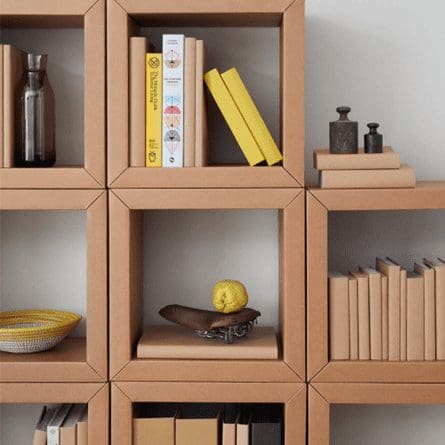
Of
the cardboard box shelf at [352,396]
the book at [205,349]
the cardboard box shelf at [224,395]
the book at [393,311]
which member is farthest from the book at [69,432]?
the book at [393,311]

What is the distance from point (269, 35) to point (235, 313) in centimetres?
75

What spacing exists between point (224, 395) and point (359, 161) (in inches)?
25.0

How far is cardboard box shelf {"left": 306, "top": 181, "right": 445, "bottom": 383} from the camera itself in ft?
6.40

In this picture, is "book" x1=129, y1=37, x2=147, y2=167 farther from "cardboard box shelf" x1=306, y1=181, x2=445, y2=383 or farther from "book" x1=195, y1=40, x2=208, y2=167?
"cardboard box shelf" x1=306, y1=181, x2=445, y2=383

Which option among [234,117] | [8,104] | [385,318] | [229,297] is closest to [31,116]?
[8,104]

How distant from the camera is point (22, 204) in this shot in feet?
6.50

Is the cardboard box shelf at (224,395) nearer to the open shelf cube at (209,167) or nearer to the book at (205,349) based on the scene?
the book at (205,349)

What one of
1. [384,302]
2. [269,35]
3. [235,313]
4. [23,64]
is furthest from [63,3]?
[384,302]

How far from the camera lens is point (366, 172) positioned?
1962mm

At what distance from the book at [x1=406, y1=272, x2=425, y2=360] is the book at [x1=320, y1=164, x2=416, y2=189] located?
0.76 ft

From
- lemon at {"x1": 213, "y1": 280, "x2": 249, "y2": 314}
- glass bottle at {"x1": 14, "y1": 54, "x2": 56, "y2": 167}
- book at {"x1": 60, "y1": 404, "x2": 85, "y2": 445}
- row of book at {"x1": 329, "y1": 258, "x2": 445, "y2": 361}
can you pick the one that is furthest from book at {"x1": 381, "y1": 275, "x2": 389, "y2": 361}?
glass bottle at {"x1": 14, "y1": 54, "x2": 56, "y2": 167}

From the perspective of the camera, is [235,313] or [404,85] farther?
[404,85]

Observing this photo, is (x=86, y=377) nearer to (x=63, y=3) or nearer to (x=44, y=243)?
(x=44, y=243)

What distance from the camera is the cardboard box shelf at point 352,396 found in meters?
1.97
